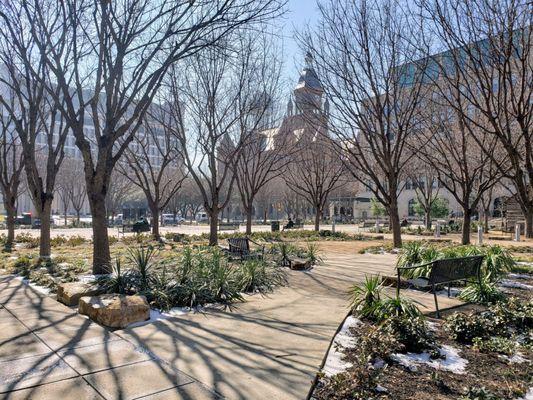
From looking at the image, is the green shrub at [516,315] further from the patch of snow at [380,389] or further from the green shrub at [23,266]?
the green shrub at [23,266]

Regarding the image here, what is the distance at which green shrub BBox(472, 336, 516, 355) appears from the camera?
16.9 ft

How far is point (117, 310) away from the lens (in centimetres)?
600

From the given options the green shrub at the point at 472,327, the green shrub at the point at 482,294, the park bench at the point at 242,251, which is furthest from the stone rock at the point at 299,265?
the green shrub at the point at 472,327

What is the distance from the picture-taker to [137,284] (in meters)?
7.83

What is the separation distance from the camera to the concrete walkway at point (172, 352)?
3.98 m

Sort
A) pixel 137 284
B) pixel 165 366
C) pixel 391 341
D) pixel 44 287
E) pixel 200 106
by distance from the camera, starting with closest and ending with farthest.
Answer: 1. pixel 165 366
2. pixel 391 341
3. pixel 137 284
4. pixel 44 287
5. pixel 200 106

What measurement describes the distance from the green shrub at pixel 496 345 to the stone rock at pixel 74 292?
5537mm

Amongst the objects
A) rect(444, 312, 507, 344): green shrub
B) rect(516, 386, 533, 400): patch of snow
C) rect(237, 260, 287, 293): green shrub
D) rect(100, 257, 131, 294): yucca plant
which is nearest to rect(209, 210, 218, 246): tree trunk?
rect(237, 260, 287, 293): green shrub

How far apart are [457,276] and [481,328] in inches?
69.0

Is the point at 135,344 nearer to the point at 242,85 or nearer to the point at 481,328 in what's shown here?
the point at 481,328

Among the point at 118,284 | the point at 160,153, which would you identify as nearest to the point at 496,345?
the point at 118,284

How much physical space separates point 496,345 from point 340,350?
178 centimetres

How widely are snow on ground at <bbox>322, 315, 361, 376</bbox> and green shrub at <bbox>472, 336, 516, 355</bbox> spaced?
1.39 metres

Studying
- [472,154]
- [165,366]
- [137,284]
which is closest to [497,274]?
[137,284]
